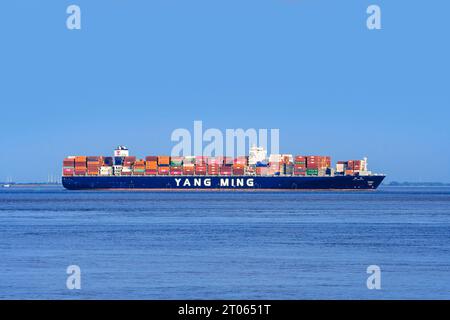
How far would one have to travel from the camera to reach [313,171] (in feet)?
447

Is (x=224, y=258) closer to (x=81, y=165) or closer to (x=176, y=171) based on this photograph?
(x=176, y=171)

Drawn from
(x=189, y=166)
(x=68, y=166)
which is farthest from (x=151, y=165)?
(x=68, y=166)

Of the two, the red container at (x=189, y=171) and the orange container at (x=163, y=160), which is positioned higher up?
the orange container at (x=163, y=160)

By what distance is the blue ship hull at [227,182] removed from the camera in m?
137

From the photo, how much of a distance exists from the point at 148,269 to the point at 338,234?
18.4m

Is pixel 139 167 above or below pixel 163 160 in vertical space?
below

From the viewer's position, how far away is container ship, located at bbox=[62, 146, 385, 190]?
136 m

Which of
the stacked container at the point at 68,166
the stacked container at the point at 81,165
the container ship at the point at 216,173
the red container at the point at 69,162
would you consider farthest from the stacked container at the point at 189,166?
the red container at the point at 69,162

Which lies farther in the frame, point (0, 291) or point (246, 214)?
point (246, 214)

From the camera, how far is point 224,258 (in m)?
34.2

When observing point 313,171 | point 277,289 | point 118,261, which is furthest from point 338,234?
point 313,171

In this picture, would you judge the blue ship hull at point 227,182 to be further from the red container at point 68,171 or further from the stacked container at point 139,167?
the red container at point 68,171

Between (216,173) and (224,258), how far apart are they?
340 feet

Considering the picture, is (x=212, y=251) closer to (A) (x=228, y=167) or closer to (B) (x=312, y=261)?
(B) (x=312, y=261)
